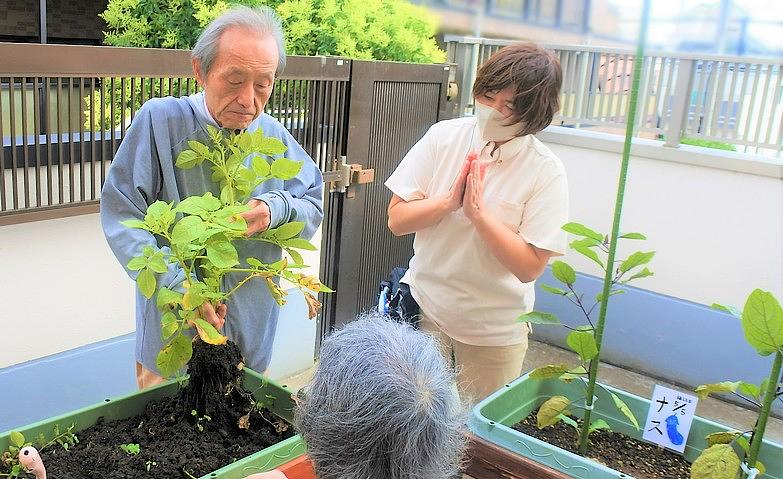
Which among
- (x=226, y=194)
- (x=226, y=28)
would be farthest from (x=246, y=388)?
(x=226, y=28)

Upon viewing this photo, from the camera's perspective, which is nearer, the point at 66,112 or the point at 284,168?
the point at 284,168

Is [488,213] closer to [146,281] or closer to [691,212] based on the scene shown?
[146,281]

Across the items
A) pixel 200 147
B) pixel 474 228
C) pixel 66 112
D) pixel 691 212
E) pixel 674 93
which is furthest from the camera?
pixel 674 93

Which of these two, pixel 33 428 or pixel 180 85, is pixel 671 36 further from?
pixel 180 85

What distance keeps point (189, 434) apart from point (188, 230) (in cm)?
35

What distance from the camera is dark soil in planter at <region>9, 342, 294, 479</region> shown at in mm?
1052

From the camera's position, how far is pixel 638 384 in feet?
11.5

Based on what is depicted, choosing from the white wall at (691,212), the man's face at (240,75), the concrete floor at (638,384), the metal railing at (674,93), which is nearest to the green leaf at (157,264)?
the man's face at (240,75)

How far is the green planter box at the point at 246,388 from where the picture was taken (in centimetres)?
103

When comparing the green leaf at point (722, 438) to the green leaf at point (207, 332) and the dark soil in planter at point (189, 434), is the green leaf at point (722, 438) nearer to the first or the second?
the dark soil in planter at point (189, 434)

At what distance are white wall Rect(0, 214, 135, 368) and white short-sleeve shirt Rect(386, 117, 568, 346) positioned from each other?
1.04m

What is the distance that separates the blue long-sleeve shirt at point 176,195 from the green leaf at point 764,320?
801 millimetres

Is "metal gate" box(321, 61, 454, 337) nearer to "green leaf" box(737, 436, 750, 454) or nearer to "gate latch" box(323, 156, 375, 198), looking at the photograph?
"gate latch" box(323, 156, 375, 198)

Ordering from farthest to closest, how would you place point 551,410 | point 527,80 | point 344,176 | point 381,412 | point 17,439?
point 344,176 < point 527,80 < point 551,410 < point 17,439 < point 381,412
